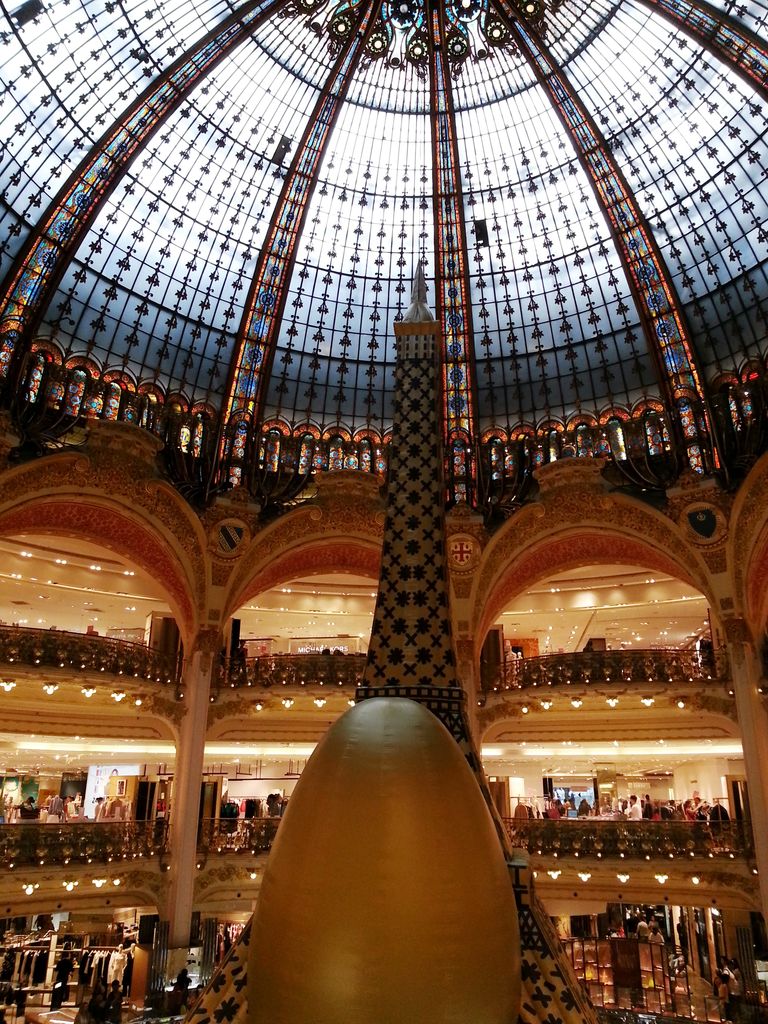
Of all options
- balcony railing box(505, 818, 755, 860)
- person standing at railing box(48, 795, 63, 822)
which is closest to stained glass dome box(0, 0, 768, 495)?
balcony railing box(505, 818, 755, 860)

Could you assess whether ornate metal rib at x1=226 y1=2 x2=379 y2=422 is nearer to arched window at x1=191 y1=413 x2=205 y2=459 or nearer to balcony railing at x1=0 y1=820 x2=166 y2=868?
arched window at x1=191 y1=413 x2=205 y2=459

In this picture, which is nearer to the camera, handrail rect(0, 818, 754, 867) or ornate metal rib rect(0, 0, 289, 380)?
handrail rect(0, 818, 754, 867)

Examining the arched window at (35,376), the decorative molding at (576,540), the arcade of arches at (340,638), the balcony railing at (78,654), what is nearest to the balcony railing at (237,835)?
the arcade of arches at (340,638)

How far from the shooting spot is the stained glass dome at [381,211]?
863 inches

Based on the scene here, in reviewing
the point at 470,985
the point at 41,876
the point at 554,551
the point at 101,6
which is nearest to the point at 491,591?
the point at 554,551

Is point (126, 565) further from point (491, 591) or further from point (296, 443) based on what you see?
point (491, 591)

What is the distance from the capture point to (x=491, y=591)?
25.9 m

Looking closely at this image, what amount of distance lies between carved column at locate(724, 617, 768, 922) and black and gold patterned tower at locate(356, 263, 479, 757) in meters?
20.0

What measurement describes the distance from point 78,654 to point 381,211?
17089mm

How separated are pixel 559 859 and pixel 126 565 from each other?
55.7 feet

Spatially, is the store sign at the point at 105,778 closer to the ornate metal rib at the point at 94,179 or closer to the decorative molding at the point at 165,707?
the decorative molding at the point at 165,707

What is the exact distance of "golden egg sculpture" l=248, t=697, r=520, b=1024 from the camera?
10.7 ft

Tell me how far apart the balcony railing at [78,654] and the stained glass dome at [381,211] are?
22.3 ft

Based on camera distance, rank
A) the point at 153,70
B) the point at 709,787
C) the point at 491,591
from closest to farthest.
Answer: the point at 153,70, the point at 491,591, the point at 709,787
